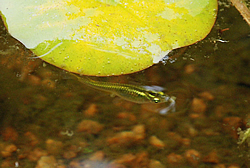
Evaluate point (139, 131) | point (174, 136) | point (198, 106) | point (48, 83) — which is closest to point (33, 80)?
point (48, 83)

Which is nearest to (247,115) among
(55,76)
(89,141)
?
(89,141)

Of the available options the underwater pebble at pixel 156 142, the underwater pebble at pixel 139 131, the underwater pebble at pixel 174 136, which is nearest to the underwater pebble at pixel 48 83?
the underwater pebble at pixel 139 131

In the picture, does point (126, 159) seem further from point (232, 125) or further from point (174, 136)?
point (232, 125)

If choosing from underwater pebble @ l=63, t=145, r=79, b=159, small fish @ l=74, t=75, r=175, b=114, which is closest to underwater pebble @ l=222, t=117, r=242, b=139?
small fish @ l=74, t=75, r=175, b=114

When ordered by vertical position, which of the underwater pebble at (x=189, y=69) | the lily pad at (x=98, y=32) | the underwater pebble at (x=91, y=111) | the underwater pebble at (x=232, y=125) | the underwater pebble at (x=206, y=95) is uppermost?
the lily pad at (x=98, y=32)

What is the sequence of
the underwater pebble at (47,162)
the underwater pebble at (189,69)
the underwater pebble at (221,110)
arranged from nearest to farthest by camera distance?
the underwater pebble at (47,162) < the underwater pebble at (221,110) < the underwater pebble at (189,69)

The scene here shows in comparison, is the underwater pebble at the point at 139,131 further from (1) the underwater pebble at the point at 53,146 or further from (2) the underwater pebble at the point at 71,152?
(1) the underwater pebble at the point at 53,146

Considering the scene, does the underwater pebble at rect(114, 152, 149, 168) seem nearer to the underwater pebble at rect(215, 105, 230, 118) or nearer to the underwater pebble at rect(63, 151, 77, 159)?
the underwater pebble at rect(63, 151, 77, 159)
